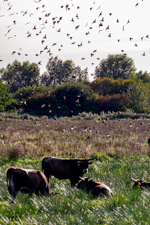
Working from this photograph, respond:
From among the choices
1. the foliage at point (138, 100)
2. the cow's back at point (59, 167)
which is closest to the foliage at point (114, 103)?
the foliage at point (138, 100)

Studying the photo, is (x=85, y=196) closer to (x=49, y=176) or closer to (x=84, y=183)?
(x=84, y=183)

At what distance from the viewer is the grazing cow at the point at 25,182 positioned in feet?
23.2

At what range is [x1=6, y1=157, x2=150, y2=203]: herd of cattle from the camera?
711 centimetres

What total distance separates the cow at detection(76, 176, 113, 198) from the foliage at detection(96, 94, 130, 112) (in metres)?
45.2

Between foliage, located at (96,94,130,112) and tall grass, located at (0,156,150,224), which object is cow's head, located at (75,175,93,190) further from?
foliage, located at (96,94,130,112)

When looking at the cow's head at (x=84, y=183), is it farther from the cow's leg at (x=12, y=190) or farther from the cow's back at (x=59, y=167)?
the cow's leg at (x=12, y=190)

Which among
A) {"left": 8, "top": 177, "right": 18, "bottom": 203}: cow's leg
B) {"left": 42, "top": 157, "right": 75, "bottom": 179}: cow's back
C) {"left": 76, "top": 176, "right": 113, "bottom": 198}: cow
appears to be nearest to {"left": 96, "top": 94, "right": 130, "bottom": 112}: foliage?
{"left": 42, "top": 157, "right": 75, "bottom": 179}: cow's back

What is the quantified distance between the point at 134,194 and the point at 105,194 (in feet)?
2.29

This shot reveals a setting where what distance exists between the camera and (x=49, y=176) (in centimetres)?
921

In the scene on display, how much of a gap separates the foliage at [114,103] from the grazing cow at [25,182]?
46.0m

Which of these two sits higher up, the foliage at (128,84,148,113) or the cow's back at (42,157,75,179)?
the foliage at (128,84,148,113)

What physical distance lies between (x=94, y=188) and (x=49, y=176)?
2.02m

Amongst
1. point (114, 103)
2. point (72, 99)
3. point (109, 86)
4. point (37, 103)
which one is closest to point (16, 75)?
point (109, 86)

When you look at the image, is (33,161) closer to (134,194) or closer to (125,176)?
(125,176)
